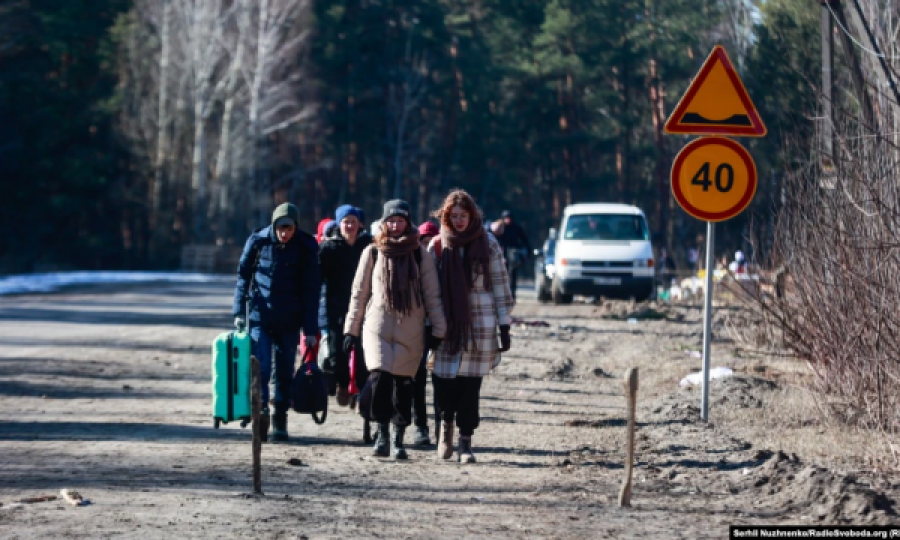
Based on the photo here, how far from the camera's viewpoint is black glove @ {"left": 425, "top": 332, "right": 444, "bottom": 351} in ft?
31.6

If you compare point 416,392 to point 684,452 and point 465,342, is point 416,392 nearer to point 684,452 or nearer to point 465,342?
point 465,342

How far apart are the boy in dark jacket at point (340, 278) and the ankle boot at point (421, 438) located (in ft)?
2.91

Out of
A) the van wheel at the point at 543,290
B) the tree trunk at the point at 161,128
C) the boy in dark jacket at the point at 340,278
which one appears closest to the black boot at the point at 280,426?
the boy in dark jacket at the point at 340,278

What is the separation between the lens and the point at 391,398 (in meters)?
9.73

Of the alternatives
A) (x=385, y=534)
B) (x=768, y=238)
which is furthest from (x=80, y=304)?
(x=385, y=534)

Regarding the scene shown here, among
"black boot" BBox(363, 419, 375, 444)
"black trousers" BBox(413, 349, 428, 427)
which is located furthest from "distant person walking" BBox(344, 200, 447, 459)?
"black boot" BBox(363, 419, 375, 444)

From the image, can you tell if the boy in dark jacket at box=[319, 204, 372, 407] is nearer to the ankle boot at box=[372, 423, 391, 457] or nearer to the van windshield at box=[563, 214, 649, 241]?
the ankle boot at box=[372, 423, 391, 457]

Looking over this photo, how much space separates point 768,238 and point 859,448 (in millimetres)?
4567

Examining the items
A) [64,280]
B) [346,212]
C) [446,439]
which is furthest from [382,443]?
[64,280]

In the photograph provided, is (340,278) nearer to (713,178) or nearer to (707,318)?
(707,318)

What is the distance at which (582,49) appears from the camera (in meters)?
64.4

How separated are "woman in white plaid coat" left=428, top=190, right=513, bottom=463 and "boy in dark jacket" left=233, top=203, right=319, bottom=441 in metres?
1.37

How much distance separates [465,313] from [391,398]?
2.82ft

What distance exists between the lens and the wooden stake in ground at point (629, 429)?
298 inches
